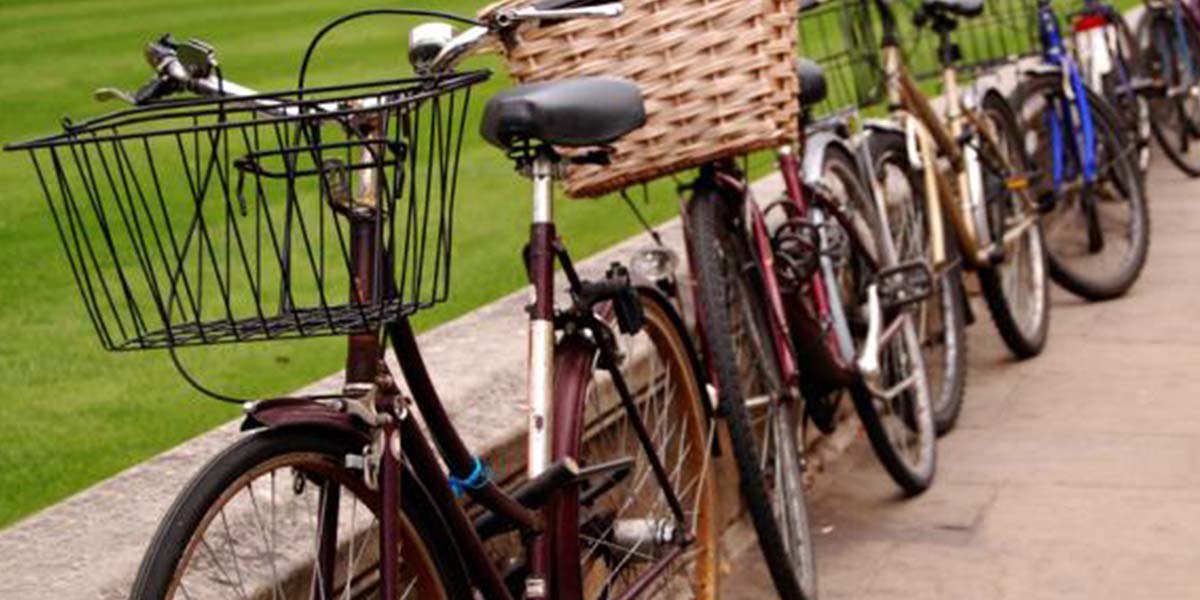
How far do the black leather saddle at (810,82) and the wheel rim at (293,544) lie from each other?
2.04 m

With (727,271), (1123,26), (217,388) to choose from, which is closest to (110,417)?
(217,388)

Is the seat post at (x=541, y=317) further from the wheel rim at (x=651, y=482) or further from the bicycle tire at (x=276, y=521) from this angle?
the bicycle tire at (x=276, y=521)

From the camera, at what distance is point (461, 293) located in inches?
274

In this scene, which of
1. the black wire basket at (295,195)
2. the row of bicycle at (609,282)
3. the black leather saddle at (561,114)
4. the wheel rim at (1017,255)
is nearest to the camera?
the black wire basket at (295,195)

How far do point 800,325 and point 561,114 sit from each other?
1673 millimetres

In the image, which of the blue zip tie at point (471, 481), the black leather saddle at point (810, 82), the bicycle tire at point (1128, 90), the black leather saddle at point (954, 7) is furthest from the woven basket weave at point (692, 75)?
the bicycle tire at point (1128, 90)

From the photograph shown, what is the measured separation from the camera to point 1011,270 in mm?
7172

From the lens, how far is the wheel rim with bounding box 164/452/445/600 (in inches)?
121

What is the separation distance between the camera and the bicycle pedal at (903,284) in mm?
5812

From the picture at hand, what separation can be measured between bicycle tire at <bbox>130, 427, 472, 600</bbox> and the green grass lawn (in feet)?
5.21

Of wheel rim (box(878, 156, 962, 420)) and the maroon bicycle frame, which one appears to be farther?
wheel rim (box(878, 156, 962, 420))

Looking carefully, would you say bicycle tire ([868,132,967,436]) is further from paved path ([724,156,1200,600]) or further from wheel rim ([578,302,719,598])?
wheel rim ([578,302,719,598])

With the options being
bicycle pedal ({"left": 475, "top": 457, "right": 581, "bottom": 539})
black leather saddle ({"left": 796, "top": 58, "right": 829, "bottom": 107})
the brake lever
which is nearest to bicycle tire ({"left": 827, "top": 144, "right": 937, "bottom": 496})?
black leather saddle ({"left": 796, "top": 58, "right": 829, "bottom": 107})

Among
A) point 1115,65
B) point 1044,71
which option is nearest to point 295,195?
point 1044,71
